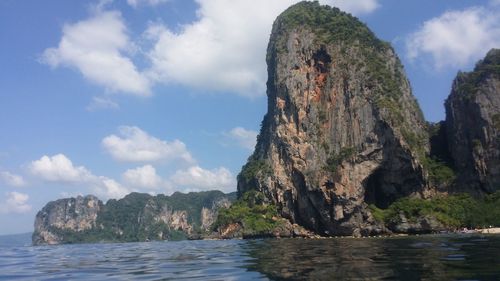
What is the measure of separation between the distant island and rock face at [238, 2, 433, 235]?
0.94ft

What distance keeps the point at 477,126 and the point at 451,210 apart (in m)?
22.4

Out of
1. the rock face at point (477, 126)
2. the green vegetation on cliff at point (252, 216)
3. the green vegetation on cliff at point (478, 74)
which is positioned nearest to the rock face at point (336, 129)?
the green vegetation on cliff at point (252, 216)

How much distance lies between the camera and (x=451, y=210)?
98.3m

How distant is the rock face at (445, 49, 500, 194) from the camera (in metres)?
102

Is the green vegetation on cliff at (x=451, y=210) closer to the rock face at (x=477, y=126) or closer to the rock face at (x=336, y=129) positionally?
the rock face at (x=336, y=129)

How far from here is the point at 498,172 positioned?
10081cm

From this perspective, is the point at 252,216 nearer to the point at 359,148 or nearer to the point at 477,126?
the point at 359,148

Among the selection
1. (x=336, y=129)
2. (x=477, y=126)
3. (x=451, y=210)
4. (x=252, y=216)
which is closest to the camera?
(x=451, y=210)

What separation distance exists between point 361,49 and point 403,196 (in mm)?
44689

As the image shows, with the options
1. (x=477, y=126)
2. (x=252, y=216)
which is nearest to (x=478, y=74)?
(x=477, y=126)

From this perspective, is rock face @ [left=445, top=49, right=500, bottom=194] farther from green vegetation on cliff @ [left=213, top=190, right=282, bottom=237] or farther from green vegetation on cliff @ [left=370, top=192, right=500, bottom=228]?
green vegetation on cliff @ [left=213, top=190, right=282, bottom=237]

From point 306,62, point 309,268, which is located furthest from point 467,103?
point 309,268

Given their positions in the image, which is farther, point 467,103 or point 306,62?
point 306,62

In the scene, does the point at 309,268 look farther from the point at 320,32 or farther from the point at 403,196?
the point at 320,32
